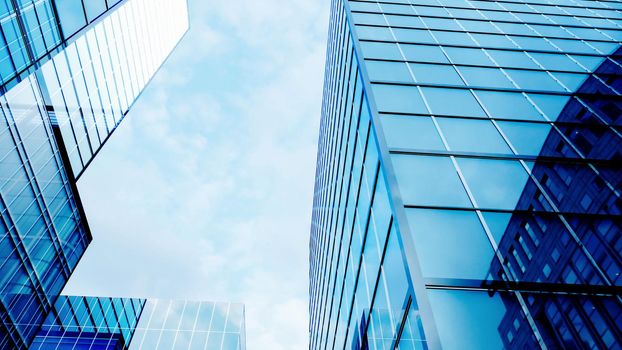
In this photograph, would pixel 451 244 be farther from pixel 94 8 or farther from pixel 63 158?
pixel 63 158

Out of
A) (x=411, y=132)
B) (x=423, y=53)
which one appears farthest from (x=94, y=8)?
(x=411, y=132)

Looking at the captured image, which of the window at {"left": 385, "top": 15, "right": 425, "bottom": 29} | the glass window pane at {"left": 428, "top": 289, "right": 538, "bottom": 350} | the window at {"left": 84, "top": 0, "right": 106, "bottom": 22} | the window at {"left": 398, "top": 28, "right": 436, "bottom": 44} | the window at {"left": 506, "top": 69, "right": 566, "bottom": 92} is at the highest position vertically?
the window at {"left": 84, "top": 0, "right": 106, "bottom": 22}

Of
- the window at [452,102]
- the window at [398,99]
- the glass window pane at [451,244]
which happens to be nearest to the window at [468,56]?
the window at [452,102]

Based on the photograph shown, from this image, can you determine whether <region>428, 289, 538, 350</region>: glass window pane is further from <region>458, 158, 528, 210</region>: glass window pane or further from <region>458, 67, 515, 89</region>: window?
<region>458, 67, 515, 89</region>: window

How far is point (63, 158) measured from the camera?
2481 centimetres

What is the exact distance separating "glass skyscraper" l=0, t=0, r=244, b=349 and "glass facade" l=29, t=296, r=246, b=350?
8 centimetres

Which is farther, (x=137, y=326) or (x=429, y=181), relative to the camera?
(x=137, y=326)

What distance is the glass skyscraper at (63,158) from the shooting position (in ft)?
65.5

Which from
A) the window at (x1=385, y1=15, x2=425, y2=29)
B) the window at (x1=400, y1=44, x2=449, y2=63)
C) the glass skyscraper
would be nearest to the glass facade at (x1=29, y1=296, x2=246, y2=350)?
the glass skyscraper

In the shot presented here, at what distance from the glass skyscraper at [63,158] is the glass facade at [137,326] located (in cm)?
8

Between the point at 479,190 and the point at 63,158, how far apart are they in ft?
85.5

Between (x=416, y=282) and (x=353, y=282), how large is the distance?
5.84 meters

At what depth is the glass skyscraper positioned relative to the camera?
1995cm

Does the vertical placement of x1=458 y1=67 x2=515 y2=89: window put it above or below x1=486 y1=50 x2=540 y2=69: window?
below
